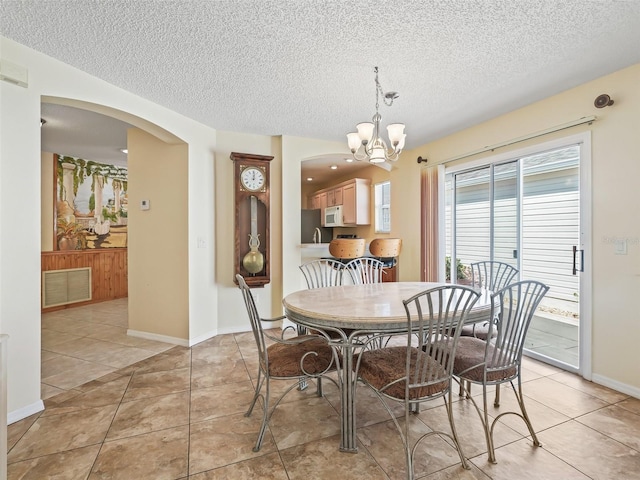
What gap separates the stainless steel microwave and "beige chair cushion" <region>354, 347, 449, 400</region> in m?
4.20

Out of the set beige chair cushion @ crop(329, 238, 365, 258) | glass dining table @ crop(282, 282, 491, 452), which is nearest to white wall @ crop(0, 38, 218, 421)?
glass dining table @ crop(282, 282, 491, 452)

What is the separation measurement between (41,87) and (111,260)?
4213 millimetres

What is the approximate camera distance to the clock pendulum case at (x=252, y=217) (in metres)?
3.64

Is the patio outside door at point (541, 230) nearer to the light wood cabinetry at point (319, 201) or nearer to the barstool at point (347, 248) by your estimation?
the barstool at point (347, 248)

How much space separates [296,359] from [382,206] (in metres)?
4.14

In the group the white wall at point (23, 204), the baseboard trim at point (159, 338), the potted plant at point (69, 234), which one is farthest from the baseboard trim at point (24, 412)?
the potted plant at point (69, 234)

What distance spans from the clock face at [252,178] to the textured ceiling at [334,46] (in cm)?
81

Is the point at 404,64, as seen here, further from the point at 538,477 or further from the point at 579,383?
the point at 579,383

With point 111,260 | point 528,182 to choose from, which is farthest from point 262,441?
point 111,260

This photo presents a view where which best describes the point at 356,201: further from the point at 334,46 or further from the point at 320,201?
the point at 334,46

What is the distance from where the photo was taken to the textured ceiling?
173 centimetres

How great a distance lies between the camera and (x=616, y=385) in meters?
2.37

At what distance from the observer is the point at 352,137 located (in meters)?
2.45

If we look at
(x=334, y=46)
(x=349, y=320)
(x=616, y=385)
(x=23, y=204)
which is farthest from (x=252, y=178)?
(x=616, y=385)
